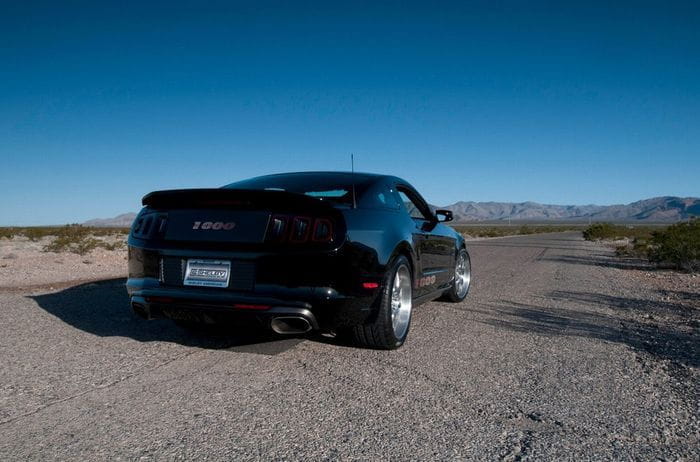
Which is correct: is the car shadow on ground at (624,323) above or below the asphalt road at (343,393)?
below

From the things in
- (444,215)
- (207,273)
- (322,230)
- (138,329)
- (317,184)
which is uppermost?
(317,184)

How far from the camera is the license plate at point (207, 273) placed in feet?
11.9

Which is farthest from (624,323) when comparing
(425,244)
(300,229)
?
(300,229)

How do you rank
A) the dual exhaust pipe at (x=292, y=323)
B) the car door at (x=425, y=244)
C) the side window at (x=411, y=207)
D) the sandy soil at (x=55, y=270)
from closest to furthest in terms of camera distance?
the dual exhaust pipe at (x=292, y=323) → the car door at (x=425, y=244) → the side window at (x=411, y=207) → the sandy soil at (x=55, y=270)

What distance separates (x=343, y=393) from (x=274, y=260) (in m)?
0.98

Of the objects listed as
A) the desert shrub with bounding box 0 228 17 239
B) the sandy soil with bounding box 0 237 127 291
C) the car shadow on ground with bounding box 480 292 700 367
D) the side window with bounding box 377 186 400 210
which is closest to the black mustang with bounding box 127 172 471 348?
the side window with bounding box 377 186 400 210

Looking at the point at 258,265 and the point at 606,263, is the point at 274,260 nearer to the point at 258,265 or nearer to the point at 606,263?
A: the point at 258,265

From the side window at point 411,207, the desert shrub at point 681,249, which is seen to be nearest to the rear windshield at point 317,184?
the side window at point 411,207

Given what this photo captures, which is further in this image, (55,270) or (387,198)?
(55,270)

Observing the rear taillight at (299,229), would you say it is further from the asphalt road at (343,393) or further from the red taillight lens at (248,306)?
the asphalt road at (343,393)

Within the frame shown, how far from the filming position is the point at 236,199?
12.2 ft

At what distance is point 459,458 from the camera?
230 cm

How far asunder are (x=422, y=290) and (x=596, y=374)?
1.73 metres

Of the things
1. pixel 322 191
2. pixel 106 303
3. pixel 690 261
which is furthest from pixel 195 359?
pixel 690 261
